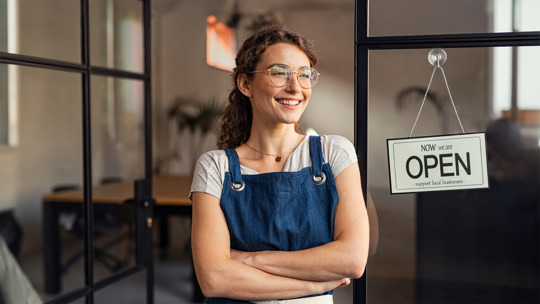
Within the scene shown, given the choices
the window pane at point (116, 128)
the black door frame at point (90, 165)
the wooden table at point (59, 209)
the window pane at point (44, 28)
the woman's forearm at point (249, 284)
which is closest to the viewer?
the woman's forearm at point (249, 284)

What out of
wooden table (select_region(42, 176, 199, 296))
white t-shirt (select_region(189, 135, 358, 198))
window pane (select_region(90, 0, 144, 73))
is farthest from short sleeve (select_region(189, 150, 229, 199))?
window pane (select_region(90, 0, 144, 73))

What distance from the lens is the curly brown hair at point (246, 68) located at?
5.57 ft

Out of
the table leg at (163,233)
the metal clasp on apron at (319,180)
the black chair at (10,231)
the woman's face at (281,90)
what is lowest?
the table leg at (163,233)

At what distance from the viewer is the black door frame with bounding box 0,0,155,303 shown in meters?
2.55

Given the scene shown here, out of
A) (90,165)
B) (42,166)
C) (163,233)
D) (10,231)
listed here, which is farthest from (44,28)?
(90,165)

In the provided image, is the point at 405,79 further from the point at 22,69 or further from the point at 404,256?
the point at 22,69

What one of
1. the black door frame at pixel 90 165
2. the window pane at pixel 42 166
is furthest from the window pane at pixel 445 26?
the window pane at pixel 42 166

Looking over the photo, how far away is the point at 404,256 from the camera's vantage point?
4992 mm

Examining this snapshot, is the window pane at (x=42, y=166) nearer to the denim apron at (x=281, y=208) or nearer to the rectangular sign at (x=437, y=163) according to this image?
the denim apron at (x=281, y=208)

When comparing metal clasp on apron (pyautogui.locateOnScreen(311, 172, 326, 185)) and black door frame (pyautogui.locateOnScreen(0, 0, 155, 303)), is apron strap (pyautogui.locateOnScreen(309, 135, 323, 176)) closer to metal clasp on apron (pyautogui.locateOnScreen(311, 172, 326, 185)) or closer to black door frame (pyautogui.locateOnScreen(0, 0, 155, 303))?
metal clasp on apron (pyautogui.locateOnScreen(311, 172, 326, 185))

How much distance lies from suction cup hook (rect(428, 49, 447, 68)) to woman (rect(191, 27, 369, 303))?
0.45m

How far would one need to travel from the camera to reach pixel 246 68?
68.1 inches

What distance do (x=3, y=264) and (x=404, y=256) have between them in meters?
3.36

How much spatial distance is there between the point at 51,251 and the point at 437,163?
4.28 meters
